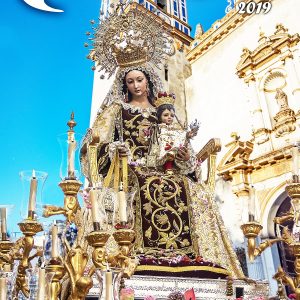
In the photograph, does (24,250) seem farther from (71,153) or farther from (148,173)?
(148,173)

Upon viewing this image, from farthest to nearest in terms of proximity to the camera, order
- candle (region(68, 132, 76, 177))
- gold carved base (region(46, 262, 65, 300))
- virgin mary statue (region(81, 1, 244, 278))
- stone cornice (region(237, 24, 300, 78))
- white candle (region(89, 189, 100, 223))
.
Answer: stone cornice (region(237, 24, 300, 78)) < virgin mary statue (region(81, 1, 244, 278)) < candle (region(68, 132, 76, 177)) < white candle (region(89, 189, 100, 223)) < gold carved base (region(46, 262, 65, 300))

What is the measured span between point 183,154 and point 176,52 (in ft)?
34.2

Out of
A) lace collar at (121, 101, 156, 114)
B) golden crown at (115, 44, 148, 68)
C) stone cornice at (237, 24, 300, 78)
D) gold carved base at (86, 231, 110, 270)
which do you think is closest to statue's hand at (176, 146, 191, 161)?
lace collar at (121, 101, 156, 114)

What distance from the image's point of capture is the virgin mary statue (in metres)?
4.27

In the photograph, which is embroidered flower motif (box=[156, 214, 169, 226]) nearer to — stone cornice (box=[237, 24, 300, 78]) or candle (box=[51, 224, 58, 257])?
candle (box=[51, 224, 58, 257])

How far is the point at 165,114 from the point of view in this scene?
5.78 m

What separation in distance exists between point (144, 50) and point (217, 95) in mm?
6224

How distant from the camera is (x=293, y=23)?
34.8 feet

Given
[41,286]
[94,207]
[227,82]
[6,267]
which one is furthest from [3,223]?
[227,82]

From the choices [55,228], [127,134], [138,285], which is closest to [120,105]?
[127,134]

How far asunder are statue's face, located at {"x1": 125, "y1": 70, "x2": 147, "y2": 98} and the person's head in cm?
67

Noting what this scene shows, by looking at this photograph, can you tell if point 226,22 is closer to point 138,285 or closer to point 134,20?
point 134,20

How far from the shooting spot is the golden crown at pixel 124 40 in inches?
260

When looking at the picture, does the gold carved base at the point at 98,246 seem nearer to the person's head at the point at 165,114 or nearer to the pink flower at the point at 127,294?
the pink flower at the point at 127,294
